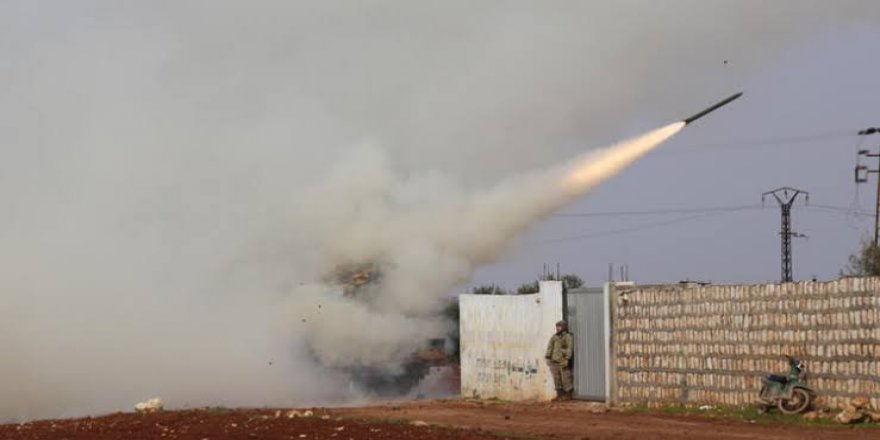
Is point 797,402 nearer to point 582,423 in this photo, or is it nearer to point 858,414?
point 858,414

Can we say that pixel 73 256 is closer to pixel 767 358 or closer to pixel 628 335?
pixel 628 335

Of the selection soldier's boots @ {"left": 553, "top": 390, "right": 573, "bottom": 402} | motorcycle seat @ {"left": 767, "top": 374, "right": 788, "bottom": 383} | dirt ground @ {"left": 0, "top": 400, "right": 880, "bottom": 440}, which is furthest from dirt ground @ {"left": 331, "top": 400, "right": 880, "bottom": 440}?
motorcycle seat @ {"left": 767, "top": 374, "right": 788, "bottom": 383}

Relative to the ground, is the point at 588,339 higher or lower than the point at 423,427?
higher

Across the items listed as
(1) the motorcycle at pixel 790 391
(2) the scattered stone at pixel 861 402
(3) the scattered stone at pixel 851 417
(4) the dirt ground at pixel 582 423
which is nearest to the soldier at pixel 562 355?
(4) the dirt ground at pixel 582 423

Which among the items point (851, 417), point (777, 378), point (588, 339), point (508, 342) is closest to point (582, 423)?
point (777, 378)

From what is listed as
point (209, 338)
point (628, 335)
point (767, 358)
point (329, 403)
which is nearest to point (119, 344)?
point (209, 338)

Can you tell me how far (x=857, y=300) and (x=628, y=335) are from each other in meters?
6.47

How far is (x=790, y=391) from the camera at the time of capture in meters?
26.0

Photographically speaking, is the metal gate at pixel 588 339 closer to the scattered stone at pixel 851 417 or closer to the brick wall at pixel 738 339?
the brick wall at pixel 738 339

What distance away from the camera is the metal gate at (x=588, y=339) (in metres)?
32.0

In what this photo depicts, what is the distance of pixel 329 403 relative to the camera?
3747 centimetres

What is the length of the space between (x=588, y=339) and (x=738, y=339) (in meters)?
5.00

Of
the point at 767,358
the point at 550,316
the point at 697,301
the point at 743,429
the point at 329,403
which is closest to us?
the point at 743,429

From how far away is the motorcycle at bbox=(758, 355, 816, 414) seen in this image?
2589 cm
